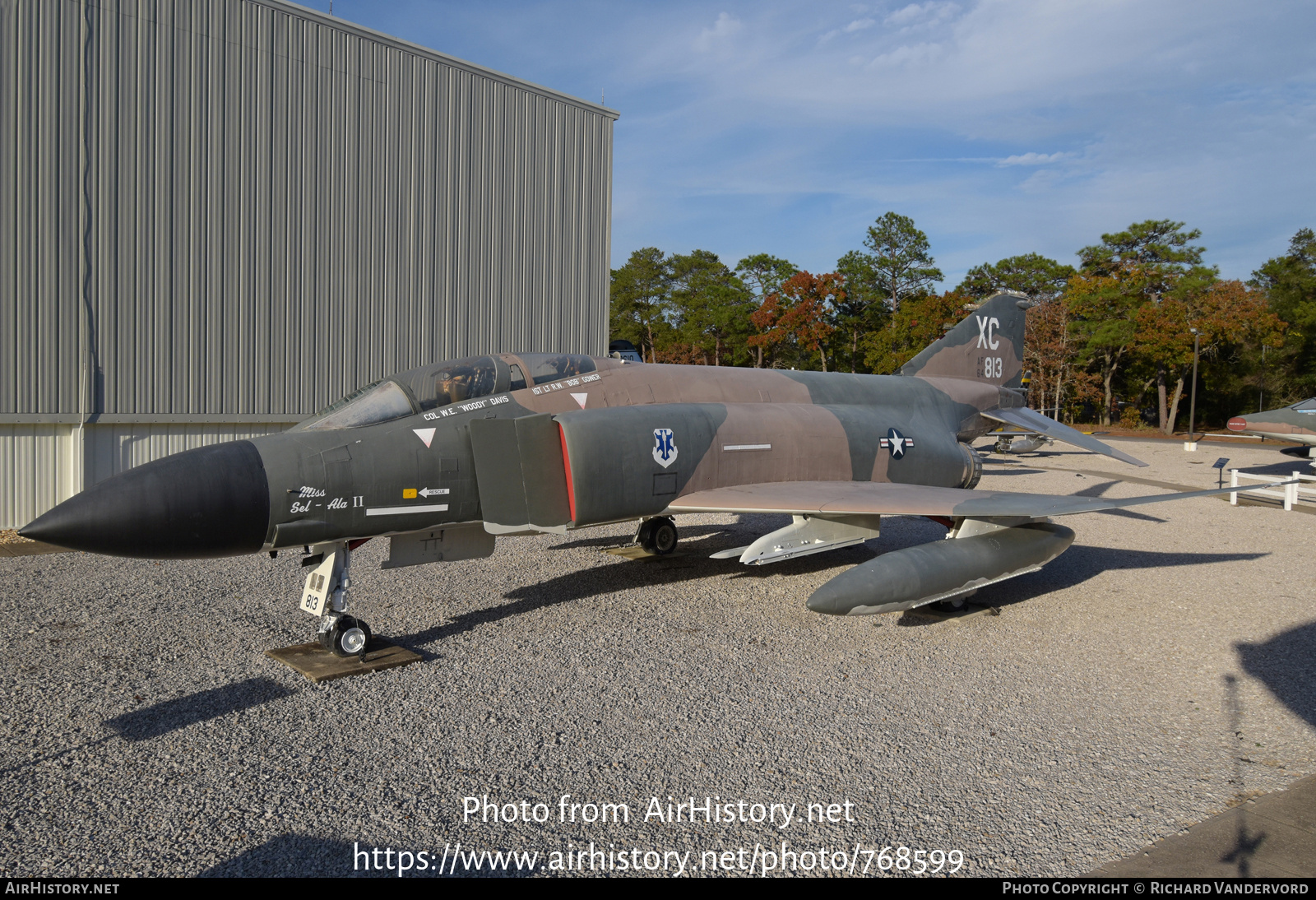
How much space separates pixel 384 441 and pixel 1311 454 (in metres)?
20.6

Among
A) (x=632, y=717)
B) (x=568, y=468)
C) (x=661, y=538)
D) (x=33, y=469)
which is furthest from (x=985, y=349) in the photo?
(x=33, y=469)

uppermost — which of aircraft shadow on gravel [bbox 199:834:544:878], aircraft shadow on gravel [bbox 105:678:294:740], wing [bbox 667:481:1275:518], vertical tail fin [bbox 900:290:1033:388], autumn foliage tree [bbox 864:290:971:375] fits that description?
autumn foliage tree [bbox 864:290:971:375]

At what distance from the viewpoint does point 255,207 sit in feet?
39.4

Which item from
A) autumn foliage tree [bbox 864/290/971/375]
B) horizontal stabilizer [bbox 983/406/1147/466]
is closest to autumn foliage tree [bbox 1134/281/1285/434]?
autumn foliage tree [bbox 864/290/971/375]

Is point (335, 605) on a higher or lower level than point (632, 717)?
higher

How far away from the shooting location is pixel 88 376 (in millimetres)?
10719

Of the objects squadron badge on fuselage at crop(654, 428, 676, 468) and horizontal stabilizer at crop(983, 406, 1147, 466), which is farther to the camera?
horizontal stabilizer at crop(983, 406, 1147, 466)

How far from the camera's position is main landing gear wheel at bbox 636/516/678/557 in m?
9.77

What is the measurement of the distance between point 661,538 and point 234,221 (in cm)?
850

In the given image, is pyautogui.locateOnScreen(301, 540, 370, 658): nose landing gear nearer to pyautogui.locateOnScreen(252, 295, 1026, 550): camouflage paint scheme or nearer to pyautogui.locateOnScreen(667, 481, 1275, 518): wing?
pyautogui.locateOnScreen(252, 295, 1026, 550): camouflage paint scheme

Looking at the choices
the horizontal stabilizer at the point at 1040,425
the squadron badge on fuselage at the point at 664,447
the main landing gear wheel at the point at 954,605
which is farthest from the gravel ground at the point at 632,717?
the horizontal stabilizer at the point at 1040,425

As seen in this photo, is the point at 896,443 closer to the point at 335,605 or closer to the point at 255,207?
the point at 335,605

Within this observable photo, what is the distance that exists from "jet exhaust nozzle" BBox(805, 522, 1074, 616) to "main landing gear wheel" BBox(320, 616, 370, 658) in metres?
3.48

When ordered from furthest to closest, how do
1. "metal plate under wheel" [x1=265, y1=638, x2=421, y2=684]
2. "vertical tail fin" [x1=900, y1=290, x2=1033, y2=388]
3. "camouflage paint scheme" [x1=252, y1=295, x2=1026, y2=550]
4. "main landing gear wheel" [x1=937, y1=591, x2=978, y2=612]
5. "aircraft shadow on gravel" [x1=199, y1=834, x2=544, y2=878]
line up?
"vertical tail fin" [x1=900, y1=290, x2=1033, y2=388], "main landing gear wheel" [x1=937, y1=591, x2=978, y2=612], "camouflage paint scheme" [x1=252, y1=295, x2=1026, y2=550], "metal plate under wheel" [x1=265, y1=638, x2=421, y2=684], "aircraft shadow on gravel" [x1=199, y1=834, x2=544, y2=878]
